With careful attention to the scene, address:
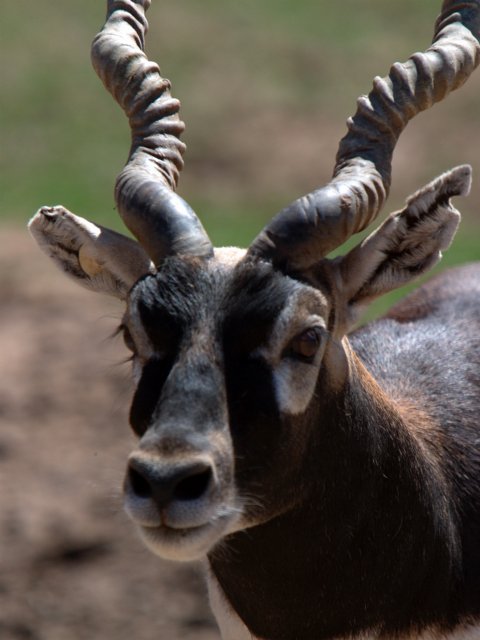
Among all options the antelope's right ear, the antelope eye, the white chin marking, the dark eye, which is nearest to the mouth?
the white chin marking

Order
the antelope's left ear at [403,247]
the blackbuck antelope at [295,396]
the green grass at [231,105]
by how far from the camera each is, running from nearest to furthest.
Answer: the blackbuck antelope at [295,396] < the antelope's left ear at [403,247] < the green grass at [231,105]

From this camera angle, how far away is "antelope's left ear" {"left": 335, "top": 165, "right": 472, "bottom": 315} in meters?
6.39

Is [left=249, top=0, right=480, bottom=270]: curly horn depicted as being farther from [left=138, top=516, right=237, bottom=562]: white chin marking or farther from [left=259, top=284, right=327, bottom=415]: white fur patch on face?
[left=138, top=516, right=237, bottom=562]: white chin marking

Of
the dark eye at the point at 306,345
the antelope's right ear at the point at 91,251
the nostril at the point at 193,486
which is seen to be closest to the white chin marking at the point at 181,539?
the nostril at the point at 193,486

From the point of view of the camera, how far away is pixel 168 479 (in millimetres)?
5332

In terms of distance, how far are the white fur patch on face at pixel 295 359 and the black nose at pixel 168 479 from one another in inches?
22.6

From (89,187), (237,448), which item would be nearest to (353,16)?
(89,187)

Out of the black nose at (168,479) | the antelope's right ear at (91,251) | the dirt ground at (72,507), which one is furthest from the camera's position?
the dirt ground at (72,507)

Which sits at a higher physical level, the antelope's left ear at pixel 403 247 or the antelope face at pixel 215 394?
the antelope's left ear at pixel 403 247

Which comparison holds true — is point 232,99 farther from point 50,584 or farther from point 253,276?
point 253,276

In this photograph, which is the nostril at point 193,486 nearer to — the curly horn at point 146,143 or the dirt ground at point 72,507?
the curly horn at point 146,143

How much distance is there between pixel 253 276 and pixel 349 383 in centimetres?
76

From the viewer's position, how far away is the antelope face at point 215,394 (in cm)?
544

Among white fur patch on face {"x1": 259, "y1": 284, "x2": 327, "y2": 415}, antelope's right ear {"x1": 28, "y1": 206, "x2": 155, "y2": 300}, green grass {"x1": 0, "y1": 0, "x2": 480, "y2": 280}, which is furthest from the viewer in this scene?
green grass {"x1": 0, "y1": 0, "x2": 480, "y2": 280}
